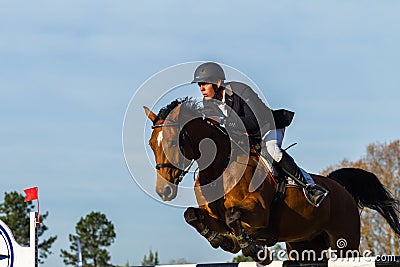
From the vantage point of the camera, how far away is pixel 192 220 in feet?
22.2

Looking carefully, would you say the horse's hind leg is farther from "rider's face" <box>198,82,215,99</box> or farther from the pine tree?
the pine tree

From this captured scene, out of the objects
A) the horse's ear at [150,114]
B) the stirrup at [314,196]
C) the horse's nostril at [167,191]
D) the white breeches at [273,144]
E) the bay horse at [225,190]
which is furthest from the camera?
the stirrup at [314,196]

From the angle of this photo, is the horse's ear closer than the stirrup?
Yes

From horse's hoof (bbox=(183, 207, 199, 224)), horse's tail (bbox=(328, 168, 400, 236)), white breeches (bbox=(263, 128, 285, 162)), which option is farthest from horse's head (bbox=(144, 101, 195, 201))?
horse's tail (bbox=(328, 168, 400, 236))

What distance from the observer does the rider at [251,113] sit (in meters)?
6.88

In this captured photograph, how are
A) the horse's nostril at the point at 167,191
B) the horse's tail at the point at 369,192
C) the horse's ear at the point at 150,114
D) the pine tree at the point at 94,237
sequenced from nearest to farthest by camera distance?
the horse's nostril at the point at 167,191 < the horse's ear at the point at 150,114 < the horse's tail at the point at 369,192 < the pine tree at the point at 94,237

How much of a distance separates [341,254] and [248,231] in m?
1.37

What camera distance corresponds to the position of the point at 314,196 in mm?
7258

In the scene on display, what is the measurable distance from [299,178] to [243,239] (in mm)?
944

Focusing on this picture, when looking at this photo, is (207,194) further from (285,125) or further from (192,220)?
(285,125)

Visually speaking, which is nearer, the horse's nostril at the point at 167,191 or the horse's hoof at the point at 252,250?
the horse's nostril at the point at 167,191

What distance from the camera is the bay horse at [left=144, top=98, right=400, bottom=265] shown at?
6344 millimetres

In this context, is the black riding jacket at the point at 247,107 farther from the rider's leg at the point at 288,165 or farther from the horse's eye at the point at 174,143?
the horse's eye at the point at 174,143

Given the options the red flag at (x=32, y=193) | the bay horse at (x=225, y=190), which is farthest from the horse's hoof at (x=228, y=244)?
the red flag at (x=32, y=193)
